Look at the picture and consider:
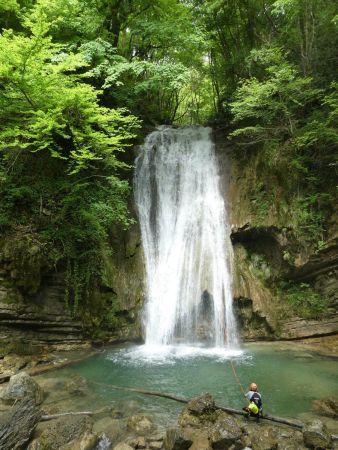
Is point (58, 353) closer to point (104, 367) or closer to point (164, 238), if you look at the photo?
point (104, 367)

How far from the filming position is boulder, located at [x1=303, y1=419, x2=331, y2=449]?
4.77 m

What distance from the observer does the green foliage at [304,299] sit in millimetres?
11359

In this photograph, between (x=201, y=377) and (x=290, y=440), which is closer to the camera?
(x=290, y=440)

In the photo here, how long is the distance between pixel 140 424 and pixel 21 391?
2.24 meters

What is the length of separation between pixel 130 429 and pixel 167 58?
1924cm

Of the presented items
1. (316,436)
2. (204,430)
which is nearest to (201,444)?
Answer: (204,430)

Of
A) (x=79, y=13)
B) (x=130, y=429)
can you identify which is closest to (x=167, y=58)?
(x=79, y=13)

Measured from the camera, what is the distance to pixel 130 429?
553cm

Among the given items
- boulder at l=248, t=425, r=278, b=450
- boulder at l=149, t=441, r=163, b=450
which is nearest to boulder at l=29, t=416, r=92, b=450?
boulder at l=149, t=441, r=163, b=450

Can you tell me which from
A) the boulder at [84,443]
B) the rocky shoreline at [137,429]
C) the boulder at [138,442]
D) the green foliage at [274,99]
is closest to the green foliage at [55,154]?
the green foliage at [274,99]

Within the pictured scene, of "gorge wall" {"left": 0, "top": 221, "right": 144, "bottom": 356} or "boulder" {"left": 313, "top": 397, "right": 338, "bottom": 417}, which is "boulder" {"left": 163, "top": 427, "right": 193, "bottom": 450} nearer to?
"boulder" {"left": 313, "top": 397, "right": 338, "bottom": 417}

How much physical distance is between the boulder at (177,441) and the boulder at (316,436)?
67.2 inches

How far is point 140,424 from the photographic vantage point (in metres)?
5.58

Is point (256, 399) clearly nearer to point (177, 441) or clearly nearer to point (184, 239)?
point (177, 441)
